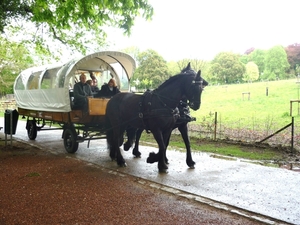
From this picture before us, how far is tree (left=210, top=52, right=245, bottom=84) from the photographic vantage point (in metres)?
37.8

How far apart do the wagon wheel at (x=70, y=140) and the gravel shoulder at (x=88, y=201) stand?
166 cm

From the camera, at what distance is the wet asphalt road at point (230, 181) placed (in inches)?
181

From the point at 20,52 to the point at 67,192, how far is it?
80.1 ft

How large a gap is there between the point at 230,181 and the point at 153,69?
21.4 m

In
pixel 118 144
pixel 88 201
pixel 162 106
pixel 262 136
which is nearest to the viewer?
pixel 88 201

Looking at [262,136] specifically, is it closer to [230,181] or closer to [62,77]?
[230,181]

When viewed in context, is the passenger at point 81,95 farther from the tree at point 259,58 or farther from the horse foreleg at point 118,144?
the tree at point 259,58

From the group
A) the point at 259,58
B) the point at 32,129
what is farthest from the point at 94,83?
the point at 259,58

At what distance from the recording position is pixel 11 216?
13.9ft

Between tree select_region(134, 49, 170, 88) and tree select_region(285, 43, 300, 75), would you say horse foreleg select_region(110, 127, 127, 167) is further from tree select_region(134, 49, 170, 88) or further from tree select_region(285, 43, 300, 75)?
tree select_region(285, 43, 300, 75)

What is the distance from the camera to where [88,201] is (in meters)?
4.85

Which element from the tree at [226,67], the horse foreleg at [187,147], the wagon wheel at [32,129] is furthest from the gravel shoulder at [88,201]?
the tree at [226,67]

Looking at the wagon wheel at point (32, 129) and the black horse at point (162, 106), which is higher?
the black horse at point (162, 106)

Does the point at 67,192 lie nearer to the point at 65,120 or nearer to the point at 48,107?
the point at 65,120
